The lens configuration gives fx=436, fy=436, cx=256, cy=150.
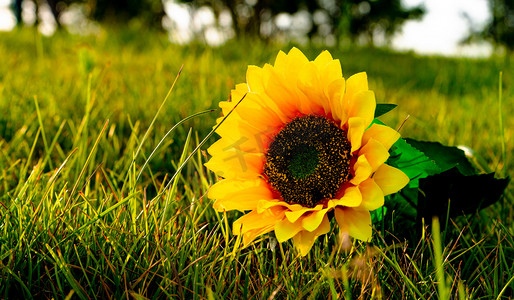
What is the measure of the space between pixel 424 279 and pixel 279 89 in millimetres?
483

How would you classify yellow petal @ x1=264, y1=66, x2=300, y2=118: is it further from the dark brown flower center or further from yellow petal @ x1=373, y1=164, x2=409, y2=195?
yellow petal @ x1=373, y1=164, x2=409, y2=195

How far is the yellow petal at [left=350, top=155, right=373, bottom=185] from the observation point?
2.57 ft

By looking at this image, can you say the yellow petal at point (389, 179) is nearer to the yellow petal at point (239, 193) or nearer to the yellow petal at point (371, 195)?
the yellow petal at point (371, 195)

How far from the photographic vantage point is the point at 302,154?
3.06ft

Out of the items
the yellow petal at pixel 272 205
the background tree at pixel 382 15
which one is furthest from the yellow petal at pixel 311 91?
the background tree at pixel 382 15

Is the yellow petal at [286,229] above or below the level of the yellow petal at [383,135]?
below

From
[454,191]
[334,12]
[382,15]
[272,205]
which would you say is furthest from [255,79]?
[334,12]

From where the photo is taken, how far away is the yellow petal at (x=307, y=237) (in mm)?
835

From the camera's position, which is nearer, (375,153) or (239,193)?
(375,153)

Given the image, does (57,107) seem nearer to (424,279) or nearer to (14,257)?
(14,257)

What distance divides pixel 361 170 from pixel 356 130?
75 millimetres

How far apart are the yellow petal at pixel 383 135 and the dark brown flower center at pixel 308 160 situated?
0.19ft

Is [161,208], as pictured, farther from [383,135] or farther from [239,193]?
[383,135]

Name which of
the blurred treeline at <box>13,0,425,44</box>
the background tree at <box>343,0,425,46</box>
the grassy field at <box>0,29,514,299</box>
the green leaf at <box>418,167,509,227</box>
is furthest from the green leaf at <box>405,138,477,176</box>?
the background tree at <box>343,0,425,46</box>
